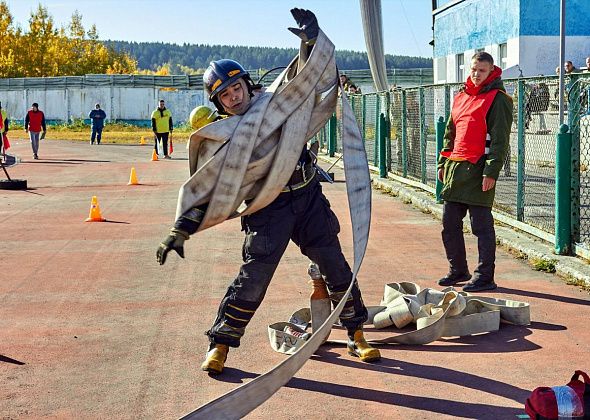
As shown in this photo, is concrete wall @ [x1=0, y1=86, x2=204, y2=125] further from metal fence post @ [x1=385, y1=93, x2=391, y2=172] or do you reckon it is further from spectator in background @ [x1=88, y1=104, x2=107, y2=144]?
metal fence post @ [x1=385, y1=93, x2=391, y2=172]

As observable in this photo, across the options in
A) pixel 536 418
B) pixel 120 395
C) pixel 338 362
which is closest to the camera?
pixel 536 418

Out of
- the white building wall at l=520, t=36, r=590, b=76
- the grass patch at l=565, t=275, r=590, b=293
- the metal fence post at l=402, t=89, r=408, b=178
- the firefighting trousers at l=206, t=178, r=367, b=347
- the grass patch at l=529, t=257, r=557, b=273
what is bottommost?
the grass patch at l=565, t=275, r=590, b=293

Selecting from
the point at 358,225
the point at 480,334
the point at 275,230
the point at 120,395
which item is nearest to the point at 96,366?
the point at 120,395

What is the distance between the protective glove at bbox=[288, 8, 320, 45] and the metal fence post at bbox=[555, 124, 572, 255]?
177 inches

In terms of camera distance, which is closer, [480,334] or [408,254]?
[480,334]

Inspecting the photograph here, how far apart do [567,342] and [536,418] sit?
77.4 inches

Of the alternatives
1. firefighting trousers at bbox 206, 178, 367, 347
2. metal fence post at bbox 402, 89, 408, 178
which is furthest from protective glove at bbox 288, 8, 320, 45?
metal fence post at bbox 402, 89, 408, 178

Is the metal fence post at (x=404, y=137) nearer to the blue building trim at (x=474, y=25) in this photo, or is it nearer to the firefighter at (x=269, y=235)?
the firefighter at (x=269, y=235)

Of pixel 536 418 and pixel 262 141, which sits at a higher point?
pixel 262 141

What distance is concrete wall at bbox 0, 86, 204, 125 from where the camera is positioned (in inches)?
2844

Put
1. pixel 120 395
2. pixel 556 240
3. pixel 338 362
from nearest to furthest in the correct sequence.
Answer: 1. pixel 120 395
2. pixel 338 362
3. pixel 556 240

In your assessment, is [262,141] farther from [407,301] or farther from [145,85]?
[145,85]

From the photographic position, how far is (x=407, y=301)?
732 centimetres

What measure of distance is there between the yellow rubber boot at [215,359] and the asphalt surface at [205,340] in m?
0.06
